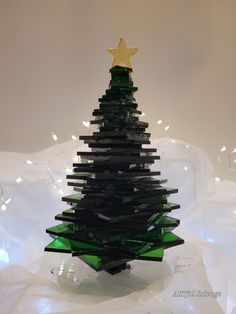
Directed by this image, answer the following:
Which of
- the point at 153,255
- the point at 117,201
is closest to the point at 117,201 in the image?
the point at 117,201

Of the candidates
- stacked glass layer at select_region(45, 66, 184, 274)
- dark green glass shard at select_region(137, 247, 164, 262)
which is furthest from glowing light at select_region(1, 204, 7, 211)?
dark green glass shard at select_region(137, 247, 164, 262)

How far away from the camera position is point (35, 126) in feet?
4.00

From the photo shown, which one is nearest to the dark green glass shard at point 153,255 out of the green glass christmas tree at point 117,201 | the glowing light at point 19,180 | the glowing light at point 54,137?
the green glass christmas tree at point 117,201

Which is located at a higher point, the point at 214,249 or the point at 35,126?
the point at 35,126

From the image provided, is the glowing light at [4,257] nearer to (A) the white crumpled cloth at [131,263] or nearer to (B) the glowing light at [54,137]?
(A) the white crumpled cloth at [131,263]

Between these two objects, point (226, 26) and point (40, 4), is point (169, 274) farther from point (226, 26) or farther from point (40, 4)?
point (40, 4)

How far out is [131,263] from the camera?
2.14 ft

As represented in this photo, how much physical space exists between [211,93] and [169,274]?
0.78 metres

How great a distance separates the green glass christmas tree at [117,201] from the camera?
0.57m

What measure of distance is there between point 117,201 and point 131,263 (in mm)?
151

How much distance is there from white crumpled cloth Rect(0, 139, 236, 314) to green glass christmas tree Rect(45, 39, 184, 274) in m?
0.05

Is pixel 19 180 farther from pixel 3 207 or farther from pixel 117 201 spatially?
pixel 117 201

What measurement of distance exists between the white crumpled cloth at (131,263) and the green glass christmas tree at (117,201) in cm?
5

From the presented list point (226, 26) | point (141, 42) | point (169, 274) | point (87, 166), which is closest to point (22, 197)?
point (87, 166)
